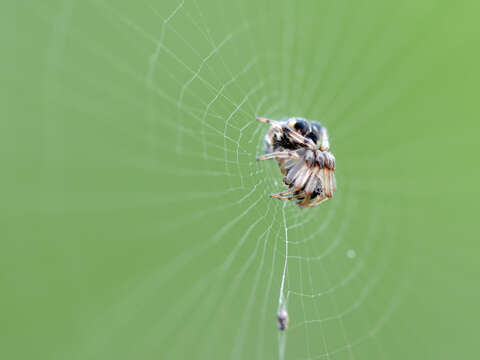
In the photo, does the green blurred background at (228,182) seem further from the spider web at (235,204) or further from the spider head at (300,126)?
the spider head at (300,126)

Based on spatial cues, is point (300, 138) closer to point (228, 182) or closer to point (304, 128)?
point (304, 128)

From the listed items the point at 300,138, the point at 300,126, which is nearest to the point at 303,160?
the point at 300,138

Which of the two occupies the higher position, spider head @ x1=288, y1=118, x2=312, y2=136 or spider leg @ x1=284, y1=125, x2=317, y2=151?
spider head @ x1=288, y1=118, x2=312, y2=136

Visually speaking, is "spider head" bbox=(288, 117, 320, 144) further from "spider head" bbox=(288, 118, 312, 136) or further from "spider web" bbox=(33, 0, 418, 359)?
"spider web" bbox=(33, 0, 418, 359)

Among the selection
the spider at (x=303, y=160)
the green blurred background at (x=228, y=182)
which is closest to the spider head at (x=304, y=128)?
the spider at (x=303, y=160)

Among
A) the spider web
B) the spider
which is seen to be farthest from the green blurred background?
the spider

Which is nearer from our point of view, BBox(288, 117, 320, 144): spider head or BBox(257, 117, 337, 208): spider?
BBox(257, 117, 337, 208): spider

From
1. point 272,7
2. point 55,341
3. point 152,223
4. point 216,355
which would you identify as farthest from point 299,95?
point 55,341
